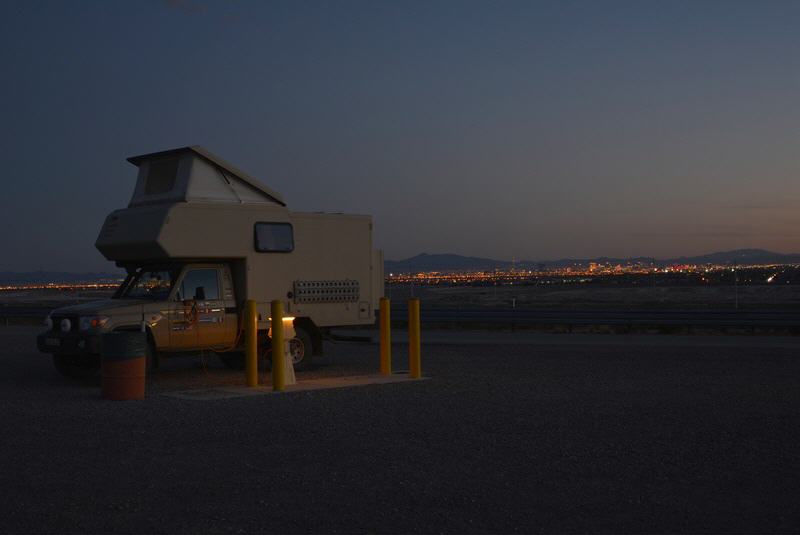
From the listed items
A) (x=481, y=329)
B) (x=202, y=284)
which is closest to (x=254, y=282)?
(x=202, y=284)

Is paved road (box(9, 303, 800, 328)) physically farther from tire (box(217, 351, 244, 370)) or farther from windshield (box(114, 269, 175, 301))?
windshield (box(114, 269, 175, 301))

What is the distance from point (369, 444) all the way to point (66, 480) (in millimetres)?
2829

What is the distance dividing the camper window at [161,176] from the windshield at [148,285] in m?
1.35

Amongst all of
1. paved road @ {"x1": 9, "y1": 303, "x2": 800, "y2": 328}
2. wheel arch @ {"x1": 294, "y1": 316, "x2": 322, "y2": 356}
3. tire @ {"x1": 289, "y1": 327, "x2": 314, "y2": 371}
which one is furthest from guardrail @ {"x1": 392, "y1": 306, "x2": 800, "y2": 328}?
tire @ {"x1": 289, "y1": 327, "x2": 314, "y2": 371}

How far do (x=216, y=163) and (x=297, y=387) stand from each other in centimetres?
415

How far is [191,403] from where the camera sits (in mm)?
12305

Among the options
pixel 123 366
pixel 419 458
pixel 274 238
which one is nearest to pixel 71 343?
pixel 123 366

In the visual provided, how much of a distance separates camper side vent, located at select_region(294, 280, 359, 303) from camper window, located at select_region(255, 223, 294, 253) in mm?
688

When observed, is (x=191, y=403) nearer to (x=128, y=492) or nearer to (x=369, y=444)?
(x=369, y=444)

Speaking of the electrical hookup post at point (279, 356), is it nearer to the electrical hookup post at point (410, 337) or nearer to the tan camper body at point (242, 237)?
the electrical hookup post at point (410, 337)

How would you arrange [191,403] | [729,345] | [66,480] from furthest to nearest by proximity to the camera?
1. [729,345]
2. [191,403]
3. [66,480]

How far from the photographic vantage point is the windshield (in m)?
15.4

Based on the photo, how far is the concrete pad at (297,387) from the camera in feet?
42.8

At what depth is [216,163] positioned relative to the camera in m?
15.7
